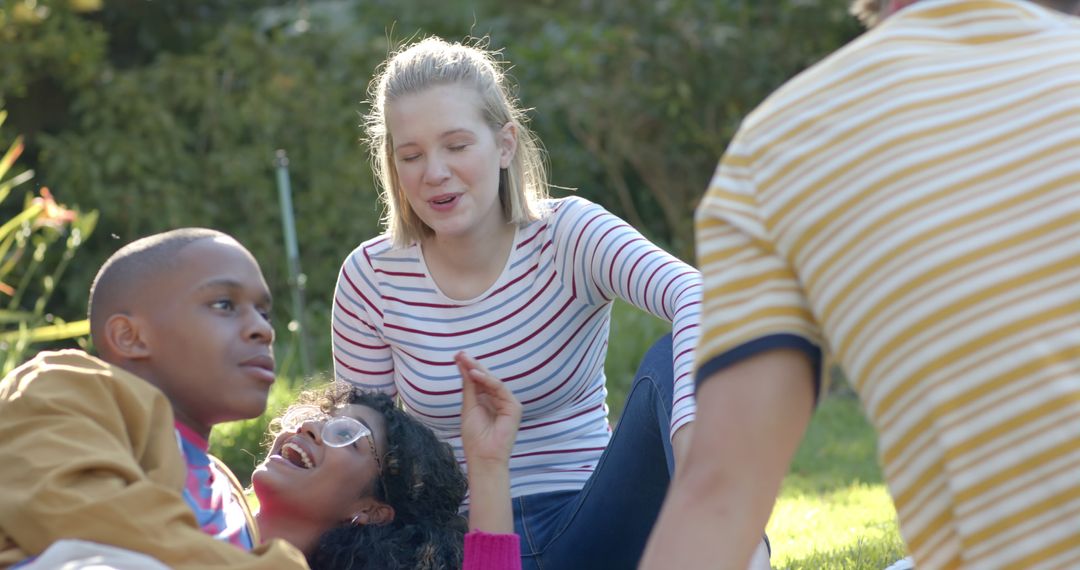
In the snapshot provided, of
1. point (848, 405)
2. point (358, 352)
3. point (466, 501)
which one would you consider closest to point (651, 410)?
point (466, 501)

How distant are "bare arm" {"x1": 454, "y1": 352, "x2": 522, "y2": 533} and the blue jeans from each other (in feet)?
1.00

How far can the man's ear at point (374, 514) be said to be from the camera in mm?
2953

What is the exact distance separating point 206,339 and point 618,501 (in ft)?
4.11

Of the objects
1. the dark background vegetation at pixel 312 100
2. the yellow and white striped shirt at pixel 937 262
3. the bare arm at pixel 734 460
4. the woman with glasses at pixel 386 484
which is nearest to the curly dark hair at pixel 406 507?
the woman with glasses at pixel 386 484

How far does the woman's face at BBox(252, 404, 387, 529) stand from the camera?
111 inches

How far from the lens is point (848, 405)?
7035 millimetres

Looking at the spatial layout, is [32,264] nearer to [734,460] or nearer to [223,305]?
[223,305]

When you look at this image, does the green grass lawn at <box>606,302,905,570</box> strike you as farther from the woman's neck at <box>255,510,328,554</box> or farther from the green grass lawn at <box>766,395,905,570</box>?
the woman's neck at <box>255,510,328,554</box>

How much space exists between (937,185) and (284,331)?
6358mm

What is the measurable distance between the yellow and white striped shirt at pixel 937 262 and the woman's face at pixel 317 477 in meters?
1.48

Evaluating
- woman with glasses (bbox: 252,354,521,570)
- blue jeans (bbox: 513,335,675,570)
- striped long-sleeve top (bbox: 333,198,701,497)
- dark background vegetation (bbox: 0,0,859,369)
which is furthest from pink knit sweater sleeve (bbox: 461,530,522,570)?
dark background vegetation (bbox: 0,0,859,369)

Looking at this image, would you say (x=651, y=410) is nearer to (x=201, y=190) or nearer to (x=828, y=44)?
(x=201, y=190)

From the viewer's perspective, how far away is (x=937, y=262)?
4.85 feet

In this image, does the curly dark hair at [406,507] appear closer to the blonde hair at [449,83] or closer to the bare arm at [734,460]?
the blonde hair at [449,83]
